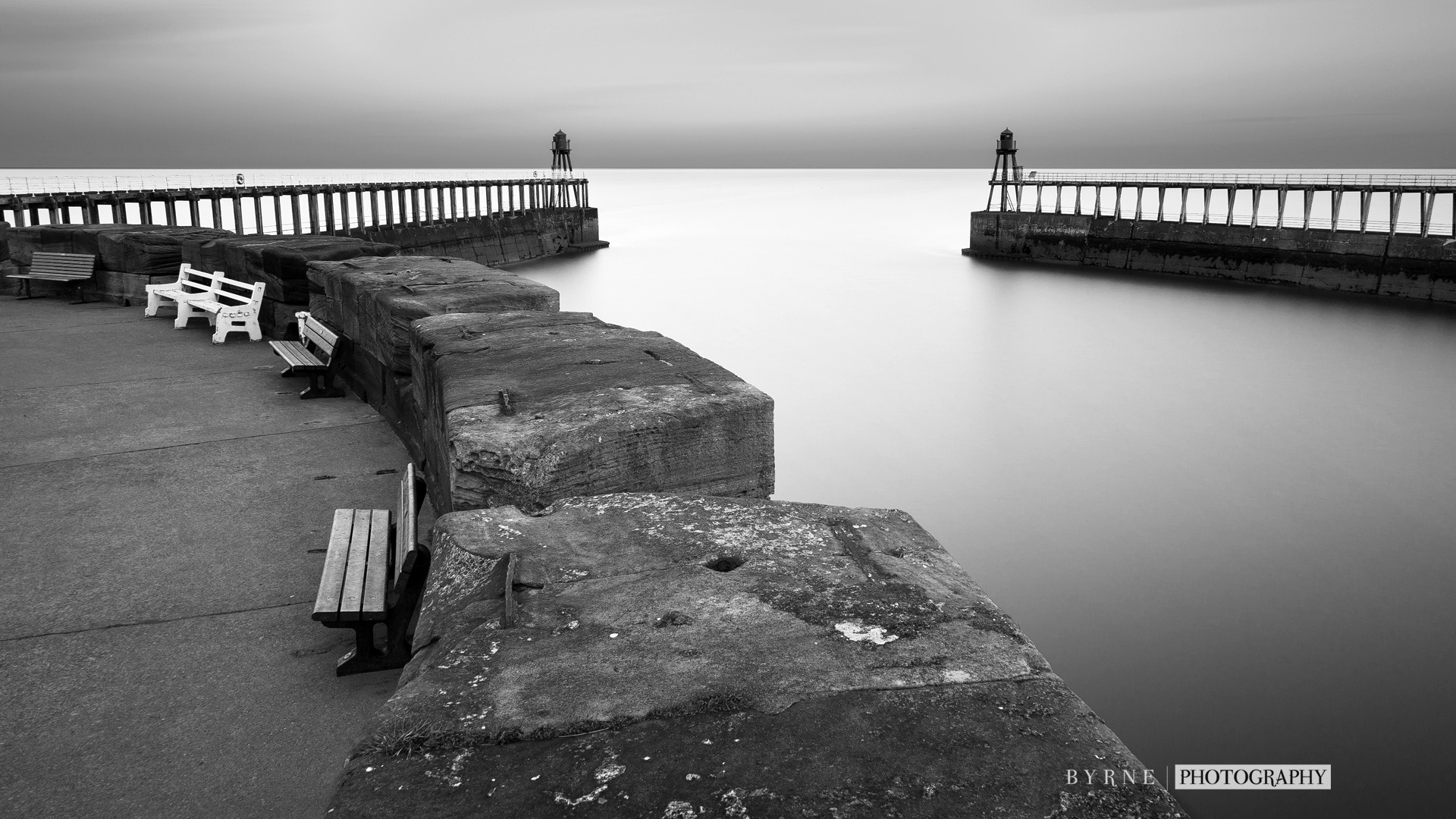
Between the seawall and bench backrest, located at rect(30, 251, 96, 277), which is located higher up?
bench backrest, located at rect(30, 251, 96, 277)

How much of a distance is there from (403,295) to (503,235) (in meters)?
38.7

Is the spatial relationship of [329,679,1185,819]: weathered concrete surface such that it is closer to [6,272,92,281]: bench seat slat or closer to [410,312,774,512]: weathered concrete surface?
[410,312,774,512]: weathered concrete surface

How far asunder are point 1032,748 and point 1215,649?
6813 millimetres

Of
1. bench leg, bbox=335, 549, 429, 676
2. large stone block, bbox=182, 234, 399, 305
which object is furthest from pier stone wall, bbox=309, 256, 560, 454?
bench leg, bbox=335, 549, 429, 676

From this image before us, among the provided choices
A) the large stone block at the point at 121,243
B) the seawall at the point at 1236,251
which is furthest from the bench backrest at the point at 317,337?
the seawall at the point at 1236,251

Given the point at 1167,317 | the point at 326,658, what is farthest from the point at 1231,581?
the point at 1167,317

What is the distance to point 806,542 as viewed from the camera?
229cm

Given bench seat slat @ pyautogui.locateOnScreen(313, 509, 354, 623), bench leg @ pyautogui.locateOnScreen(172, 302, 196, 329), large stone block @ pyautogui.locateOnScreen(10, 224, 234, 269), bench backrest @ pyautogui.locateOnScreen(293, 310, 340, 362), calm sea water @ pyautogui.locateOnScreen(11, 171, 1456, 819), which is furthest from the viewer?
large stone block @ pyautogui.locateOnScreen(10, 224, 234, 269)

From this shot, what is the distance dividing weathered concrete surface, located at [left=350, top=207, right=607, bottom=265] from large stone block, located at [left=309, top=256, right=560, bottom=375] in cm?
2922

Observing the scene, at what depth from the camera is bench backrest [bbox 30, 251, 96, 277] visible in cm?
935

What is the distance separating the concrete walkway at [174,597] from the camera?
231 cm

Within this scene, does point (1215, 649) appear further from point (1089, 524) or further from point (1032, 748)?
point (1032, 748)

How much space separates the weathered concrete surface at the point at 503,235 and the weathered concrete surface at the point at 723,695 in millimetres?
34103

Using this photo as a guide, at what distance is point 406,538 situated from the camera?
3.05 meters
